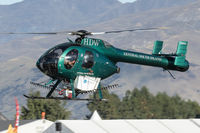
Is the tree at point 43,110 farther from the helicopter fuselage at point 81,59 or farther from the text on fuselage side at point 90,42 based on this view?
the text on fuselage side at point 90,42

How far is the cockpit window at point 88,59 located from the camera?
3208 cm

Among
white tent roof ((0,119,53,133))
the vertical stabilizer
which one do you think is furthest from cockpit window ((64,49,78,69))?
white tent roof ((0,119,53,133))

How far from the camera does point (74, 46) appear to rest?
31859 millimetres

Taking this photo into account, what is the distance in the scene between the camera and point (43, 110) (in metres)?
128

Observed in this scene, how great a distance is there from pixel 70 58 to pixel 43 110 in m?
98.7

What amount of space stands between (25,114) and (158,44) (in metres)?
93.0

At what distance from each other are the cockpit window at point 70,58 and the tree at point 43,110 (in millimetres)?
94269

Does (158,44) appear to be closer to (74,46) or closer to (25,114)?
(74,46)

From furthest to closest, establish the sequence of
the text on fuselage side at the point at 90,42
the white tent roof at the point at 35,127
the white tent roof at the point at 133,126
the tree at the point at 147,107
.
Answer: the tree at the point at 147,107 → the white tent roof at the point at 35,127 → the text on fuselage side at the point at 90,42 → the white tent roof at the point at 133,126

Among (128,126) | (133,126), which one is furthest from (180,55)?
(128,126)

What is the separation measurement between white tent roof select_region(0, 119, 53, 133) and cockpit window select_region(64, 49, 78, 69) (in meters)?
18.5

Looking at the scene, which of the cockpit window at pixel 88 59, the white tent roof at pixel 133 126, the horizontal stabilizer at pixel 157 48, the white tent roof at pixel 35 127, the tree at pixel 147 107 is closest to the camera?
the cockpit window at pixel 88 59

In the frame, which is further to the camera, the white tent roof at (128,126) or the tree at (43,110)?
the tree at (43,110)

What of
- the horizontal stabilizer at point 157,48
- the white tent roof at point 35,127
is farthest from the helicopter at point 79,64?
the white tent roof at point 35,127
